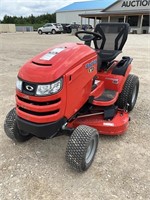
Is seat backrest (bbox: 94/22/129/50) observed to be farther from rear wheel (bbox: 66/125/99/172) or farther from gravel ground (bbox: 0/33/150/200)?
rear wheel (bbox: 66/125/99/172)

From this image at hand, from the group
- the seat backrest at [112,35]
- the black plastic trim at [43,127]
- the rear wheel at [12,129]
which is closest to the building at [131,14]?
the seat backrest at [112,35]

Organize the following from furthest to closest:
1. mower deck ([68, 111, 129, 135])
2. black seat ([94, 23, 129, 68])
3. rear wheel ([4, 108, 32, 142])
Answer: black seat ([94, 23, 129, 68]), mower deck ([68, 111, 129, 135]), rear wheel ([4, 108, 32, 142])

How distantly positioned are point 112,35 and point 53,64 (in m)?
1.78

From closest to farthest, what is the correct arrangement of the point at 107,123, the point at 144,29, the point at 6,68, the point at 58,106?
the point at 58,106, the point at 107,123, the point at 6,68, the point at 144,29

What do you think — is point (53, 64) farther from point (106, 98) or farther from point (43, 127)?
point (106, 98)

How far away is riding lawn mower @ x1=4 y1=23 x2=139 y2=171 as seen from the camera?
7.06 feet

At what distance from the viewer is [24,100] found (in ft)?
7.39

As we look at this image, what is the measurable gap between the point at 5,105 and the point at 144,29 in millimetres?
30453

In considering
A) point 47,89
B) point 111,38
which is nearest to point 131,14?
point 111,38

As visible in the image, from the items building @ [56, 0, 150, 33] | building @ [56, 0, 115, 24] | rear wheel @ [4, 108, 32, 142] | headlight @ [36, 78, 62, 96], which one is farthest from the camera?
building @ [56, 0, 115, 24]

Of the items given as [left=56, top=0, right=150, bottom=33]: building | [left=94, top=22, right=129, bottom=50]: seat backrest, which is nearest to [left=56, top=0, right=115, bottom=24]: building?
[left=56, top=0, right=150, bottom=33]: building

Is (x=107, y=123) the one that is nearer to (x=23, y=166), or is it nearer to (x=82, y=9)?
(x=23, y=166)

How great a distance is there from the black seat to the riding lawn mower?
0.34 metres

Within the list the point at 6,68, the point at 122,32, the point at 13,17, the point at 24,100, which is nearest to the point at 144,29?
the point at 6,68
